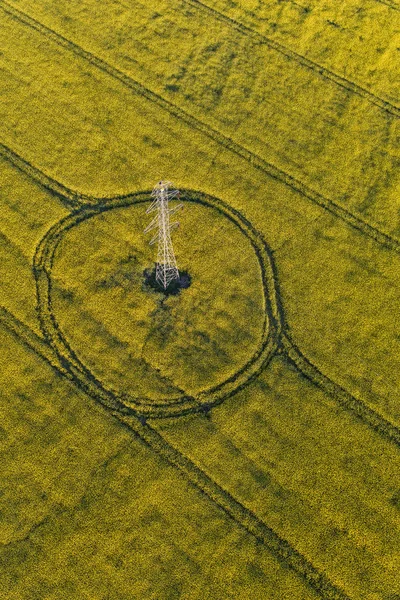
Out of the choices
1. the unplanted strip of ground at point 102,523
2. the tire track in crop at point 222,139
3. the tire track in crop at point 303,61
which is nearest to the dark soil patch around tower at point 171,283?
the unplanted strip of ground at point 102,523

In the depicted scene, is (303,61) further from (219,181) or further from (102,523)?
(102,523)

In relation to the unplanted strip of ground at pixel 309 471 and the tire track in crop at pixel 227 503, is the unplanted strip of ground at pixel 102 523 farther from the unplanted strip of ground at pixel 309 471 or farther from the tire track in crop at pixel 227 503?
the unplanted strip of ground at pixel 309 471

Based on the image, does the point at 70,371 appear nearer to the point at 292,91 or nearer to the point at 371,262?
the point at 371,262

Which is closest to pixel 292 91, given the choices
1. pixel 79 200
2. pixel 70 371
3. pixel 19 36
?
pixel 79 200

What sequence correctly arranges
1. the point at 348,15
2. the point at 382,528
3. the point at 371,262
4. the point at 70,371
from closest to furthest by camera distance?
the point at 382,528
the point at 70,371
the point at 371,262
the point at 348,15

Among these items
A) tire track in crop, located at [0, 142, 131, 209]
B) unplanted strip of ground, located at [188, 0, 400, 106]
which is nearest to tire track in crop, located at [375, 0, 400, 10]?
unplanted strip of ground, located at [188, 0, 400, 106]
